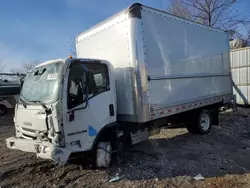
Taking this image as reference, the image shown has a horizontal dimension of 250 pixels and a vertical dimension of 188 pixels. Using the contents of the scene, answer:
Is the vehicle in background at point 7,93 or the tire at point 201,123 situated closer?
the tire at point 201,123

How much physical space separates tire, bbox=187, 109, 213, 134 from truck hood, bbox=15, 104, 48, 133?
5159 millimetres

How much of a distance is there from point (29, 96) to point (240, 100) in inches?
542

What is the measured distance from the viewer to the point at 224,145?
6359mm

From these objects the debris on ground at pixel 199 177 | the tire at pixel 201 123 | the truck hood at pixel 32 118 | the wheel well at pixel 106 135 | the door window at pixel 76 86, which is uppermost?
the door window at pixel 76 86

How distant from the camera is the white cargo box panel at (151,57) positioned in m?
4.71

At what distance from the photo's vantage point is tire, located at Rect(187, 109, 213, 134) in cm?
733

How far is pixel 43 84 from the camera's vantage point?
13.9ft

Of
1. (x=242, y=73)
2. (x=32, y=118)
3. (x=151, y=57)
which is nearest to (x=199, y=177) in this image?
(x=151, y=57)

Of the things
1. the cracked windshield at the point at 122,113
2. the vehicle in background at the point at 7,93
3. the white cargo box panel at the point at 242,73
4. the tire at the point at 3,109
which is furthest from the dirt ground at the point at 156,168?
the tire at the point at 3,109

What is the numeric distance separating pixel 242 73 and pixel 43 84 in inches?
538

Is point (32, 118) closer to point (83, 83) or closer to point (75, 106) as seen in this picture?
point (75, 106)

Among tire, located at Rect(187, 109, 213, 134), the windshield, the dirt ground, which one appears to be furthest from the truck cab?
tire, located at Rect(187, 109, 213, 134)

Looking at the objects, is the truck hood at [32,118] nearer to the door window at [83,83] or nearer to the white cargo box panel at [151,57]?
the door window at [83,83]

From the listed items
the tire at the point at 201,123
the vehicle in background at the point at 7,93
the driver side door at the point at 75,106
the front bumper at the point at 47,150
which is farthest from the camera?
the vehicle in background at the point at 7,93
